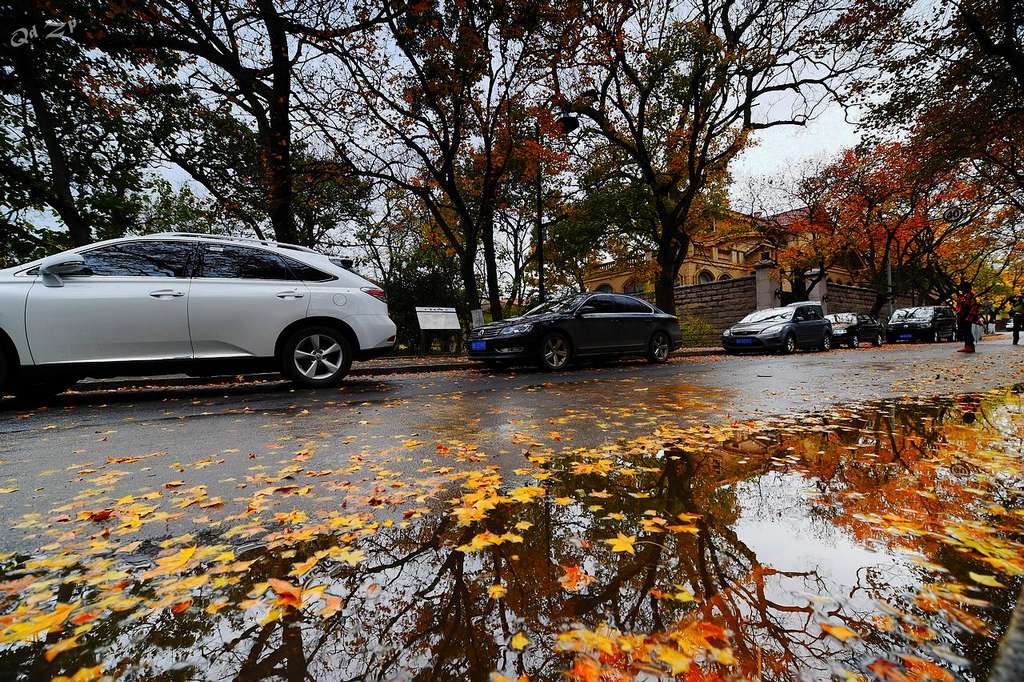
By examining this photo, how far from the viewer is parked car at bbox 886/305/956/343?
2306 cm

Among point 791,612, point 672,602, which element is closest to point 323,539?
point 672,602

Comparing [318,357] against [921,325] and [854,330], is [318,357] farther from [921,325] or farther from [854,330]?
[921,325]

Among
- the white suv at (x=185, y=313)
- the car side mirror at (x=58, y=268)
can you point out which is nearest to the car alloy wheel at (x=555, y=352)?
the white suv at (x=185, y=313)

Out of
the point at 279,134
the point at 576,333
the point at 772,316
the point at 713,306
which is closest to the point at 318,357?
the point at 576,333

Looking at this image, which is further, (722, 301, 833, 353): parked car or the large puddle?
(722, 301, 833, 353): parked car

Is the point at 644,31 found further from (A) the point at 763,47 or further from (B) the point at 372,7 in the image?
(B) the point at 372,7

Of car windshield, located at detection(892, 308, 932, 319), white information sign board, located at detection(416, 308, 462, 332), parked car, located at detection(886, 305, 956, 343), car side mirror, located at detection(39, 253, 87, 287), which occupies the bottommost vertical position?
parked car, located at detection(886, 305, 956, 343)

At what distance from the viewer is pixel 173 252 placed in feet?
20.3

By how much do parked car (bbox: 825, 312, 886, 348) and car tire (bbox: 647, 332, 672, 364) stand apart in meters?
11.1

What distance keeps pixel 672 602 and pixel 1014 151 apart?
20.4 meters

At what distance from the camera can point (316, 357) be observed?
23.1 ft

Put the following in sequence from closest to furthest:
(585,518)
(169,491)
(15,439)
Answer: (585,518), (169,491), (15,439)

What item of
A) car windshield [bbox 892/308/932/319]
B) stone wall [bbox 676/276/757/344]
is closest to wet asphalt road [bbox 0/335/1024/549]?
stone wall [bbox 676/276/757/344]

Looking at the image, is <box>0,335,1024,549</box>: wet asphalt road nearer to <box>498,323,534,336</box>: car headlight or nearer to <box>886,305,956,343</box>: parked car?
<box>498,323,534,336</box>: car headlight
